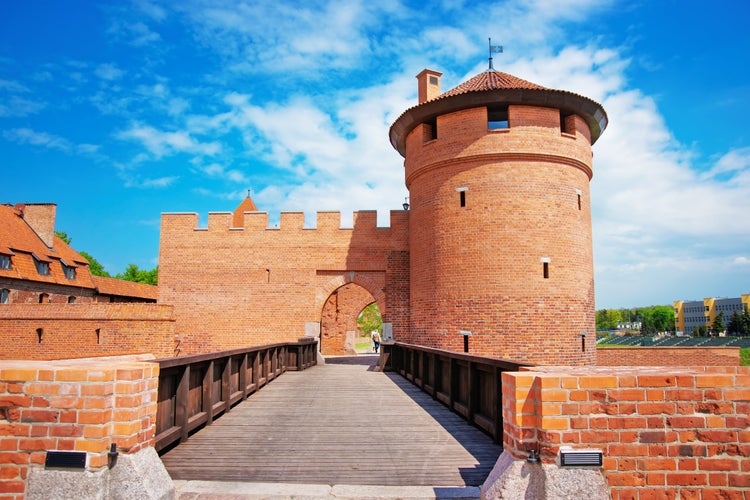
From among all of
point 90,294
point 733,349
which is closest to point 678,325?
point 733,349

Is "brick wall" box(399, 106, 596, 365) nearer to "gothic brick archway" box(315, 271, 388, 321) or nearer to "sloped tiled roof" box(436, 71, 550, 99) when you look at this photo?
"sloped tiled roof" box(436, 71, 550, 99)

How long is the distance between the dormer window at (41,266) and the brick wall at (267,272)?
1572 cm

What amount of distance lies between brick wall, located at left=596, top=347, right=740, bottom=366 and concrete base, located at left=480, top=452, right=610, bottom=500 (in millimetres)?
17243

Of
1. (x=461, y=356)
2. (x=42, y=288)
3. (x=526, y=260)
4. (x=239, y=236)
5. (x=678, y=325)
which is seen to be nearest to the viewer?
(x=461, y=356)

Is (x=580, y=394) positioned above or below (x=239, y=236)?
below

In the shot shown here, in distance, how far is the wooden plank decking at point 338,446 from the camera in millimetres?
4449

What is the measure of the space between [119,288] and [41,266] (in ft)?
22.6

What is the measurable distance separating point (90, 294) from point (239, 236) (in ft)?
67.9

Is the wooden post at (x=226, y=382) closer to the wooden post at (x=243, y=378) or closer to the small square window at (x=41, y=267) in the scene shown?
the wooden post at (x=243, y=378)

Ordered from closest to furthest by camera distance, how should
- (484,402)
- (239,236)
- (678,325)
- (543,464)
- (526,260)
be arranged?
(543,464), (484,402), (526,260), (239,236), (678,325)

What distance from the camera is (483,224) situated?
552 inches

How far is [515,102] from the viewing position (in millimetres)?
14234

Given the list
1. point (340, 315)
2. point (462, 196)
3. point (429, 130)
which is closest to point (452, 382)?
point (462, 196)

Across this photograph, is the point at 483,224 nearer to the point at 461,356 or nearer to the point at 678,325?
the point at 461,356
